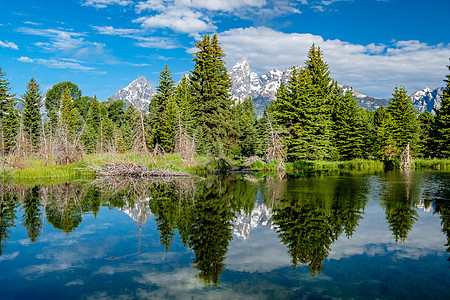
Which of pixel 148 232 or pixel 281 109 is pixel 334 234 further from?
pixel 281 109

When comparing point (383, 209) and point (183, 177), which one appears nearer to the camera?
point (383, 209)

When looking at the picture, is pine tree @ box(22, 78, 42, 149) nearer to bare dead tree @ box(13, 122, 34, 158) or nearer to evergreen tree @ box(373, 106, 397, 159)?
bare dead tree @ box(13, 122, 34, 158)

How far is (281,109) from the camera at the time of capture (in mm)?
45938

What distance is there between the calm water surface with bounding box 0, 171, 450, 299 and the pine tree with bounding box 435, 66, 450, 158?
3335 centimetres

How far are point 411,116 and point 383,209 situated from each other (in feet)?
158

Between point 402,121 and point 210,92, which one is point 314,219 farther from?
point 402,121

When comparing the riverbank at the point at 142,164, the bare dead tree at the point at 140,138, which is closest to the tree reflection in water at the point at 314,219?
the riverbank at the point at 142,164

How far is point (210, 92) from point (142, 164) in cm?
2586

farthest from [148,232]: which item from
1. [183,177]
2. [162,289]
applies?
[183,177]

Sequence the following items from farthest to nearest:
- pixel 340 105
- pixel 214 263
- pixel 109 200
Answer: pixel 340 105
pixel 109 200
pixel 214 263

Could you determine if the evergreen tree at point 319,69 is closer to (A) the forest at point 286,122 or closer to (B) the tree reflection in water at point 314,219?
(A) the forest at point 286,122

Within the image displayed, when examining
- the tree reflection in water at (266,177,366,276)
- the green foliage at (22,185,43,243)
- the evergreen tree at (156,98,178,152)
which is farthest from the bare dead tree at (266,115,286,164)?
the green foliage at (22,185,43,243)

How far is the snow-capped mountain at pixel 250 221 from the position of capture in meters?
11.1

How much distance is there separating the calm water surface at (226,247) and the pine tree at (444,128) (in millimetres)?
33350
